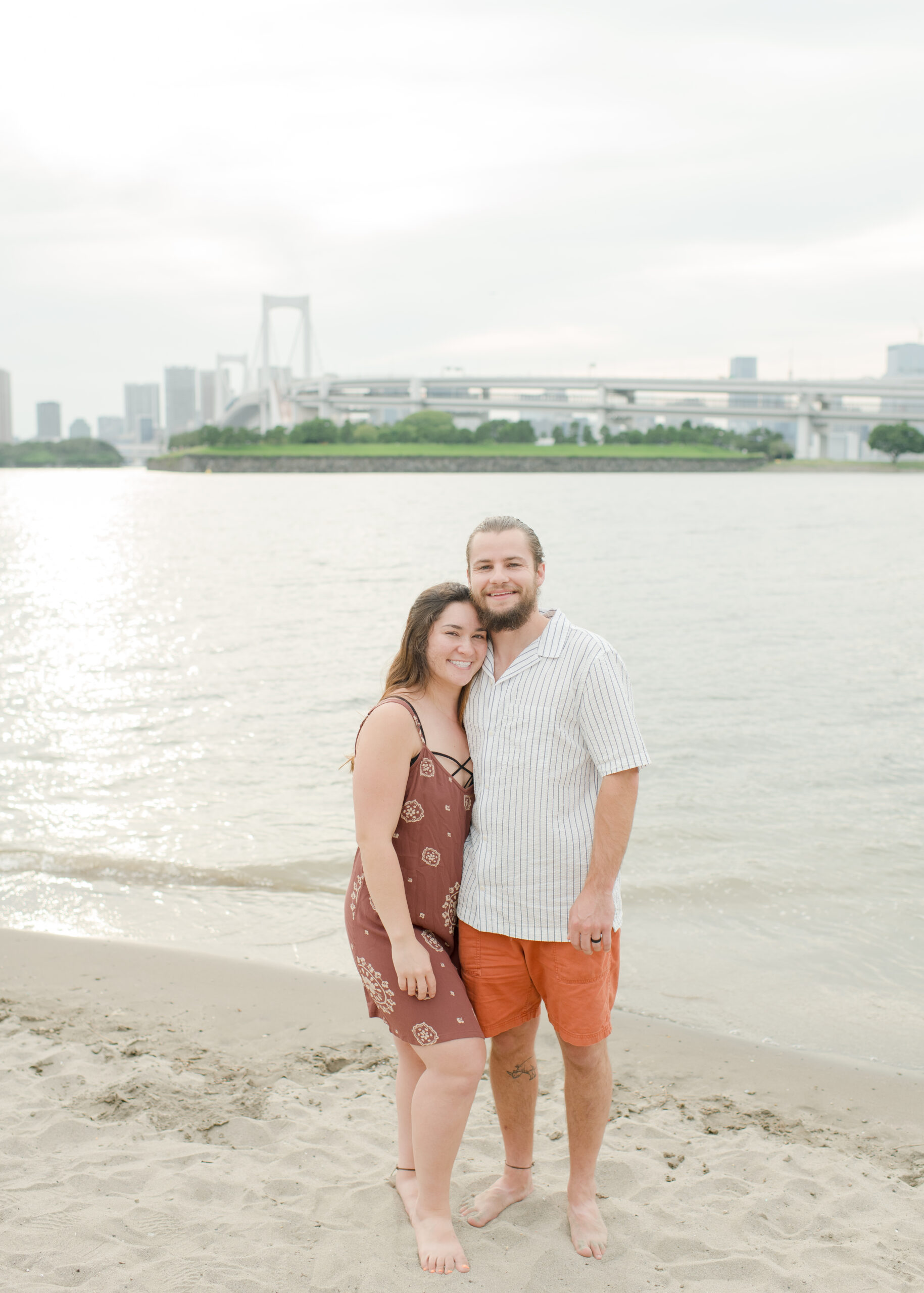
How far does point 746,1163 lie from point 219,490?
61.5 metres

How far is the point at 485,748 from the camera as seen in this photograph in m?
2.40

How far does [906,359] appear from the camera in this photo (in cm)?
15688

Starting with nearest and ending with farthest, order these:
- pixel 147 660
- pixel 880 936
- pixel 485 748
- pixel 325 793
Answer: pixel 485 748
pixel 880 936
pixel 325 793
pixel 147 660

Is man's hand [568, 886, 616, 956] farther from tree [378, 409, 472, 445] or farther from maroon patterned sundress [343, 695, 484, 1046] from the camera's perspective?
tree [378, 409, 472, 445]

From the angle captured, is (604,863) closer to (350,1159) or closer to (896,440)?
(350,1159)

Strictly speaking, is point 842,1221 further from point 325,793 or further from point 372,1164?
point 325,793

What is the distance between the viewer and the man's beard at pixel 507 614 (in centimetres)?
238

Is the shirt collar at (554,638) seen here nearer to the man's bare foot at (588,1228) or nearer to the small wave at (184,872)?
the man's bare foot at (588,1228)

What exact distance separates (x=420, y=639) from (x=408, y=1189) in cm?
139

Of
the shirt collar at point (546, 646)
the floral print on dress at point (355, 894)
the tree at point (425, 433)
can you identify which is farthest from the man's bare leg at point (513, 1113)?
the tree at point (425, 433)

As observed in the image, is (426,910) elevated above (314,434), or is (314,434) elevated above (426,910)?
(314,434)

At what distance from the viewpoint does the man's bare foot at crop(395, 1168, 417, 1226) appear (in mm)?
2553

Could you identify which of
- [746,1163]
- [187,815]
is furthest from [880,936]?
[187,815]

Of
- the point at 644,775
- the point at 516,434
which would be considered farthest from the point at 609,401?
the point at 644,775
